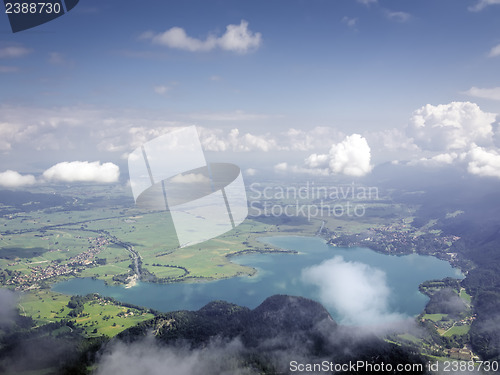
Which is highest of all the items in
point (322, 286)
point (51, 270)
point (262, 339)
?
point (262, 339)

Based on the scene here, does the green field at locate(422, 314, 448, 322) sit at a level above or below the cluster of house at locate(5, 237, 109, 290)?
below

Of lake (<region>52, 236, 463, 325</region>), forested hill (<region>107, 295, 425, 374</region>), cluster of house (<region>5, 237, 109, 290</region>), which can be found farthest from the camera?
cluster of house (<region>5, 237, 109, 290</region>)

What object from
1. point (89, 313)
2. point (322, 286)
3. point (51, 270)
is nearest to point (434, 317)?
point (322, 286)

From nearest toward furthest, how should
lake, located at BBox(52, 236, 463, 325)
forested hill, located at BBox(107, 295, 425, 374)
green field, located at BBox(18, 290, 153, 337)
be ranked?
forested hill, located at BBox(107, 295, 425, 374) → green field, located at BBox(18, 290, 153, 337) → lake, located at BBox(52, 236, 463, 325)

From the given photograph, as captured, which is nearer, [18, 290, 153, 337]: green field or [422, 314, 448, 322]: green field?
[18, 290, 153, 337]: green field

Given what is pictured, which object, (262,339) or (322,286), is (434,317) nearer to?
(322,286)

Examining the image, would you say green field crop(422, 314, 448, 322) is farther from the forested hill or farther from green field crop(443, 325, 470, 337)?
the forested hill

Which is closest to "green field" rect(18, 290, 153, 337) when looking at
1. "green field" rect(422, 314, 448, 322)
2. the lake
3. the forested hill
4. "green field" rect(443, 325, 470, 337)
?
the lake

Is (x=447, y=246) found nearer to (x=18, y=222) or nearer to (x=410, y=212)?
(x=410, y=212)

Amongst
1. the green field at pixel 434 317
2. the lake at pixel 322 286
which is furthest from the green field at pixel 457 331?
the lake at pixel 322 286

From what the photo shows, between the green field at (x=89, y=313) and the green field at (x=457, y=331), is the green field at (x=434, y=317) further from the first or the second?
the green field at (x=89, y=313)
